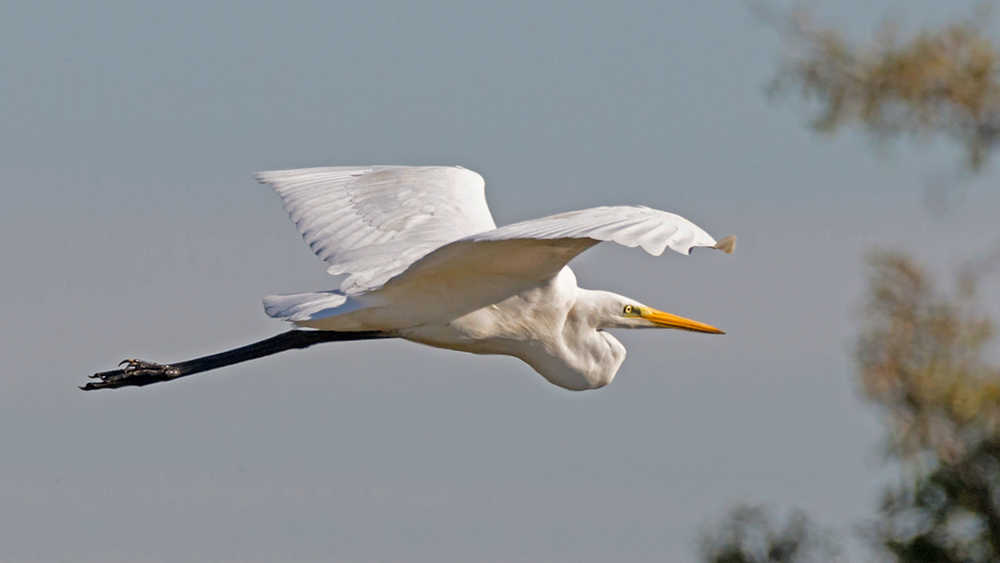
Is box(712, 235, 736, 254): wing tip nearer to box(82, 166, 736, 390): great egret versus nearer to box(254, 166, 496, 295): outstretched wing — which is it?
box(82, 166, 736, 390): great egret

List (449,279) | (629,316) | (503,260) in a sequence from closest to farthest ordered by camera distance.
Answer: (503,260), (449,279), (629,316)

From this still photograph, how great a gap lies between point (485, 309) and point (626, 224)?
1.65m

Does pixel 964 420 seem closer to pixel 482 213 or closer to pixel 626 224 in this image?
pixel 482 213

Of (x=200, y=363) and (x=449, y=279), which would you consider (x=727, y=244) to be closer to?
(x=449, y=279)

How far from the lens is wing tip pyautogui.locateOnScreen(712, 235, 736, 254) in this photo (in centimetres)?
471

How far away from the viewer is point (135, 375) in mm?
6898

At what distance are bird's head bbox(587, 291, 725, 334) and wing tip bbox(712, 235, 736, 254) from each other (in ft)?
6.40

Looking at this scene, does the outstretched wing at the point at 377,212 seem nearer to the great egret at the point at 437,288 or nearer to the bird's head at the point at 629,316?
the great egret at the point at 437,288

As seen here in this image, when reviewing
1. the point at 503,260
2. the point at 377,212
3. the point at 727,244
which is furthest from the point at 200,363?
the point at 727,244

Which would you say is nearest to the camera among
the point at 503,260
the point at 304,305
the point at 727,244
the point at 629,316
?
the point at 727,244

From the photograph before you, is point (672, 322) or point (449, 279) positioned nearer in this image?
point (449, 279)

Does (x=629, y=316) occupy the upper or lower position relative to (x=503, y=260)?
lower

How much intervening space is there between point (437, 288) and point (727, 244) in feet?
5.79

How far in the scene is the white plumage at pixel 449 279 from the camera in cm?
567
